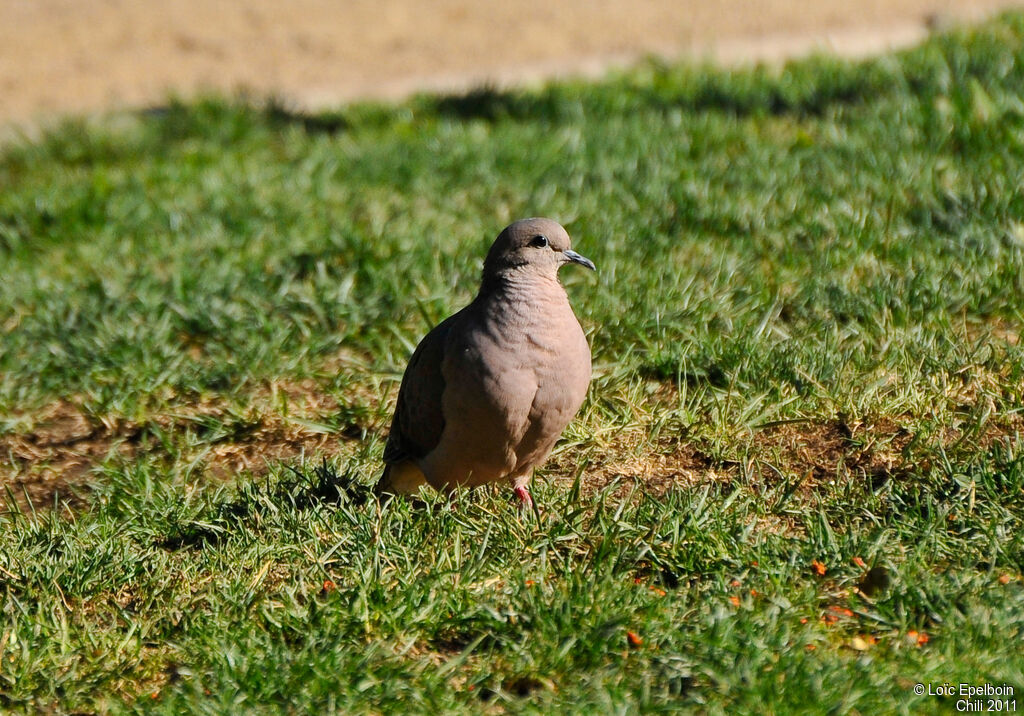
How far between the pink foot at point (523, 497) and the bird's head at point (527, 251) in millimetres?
672

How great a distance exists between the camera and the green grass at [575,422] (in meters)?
3.26

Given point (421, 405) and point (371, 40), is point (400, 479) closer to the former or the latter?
point (421, 405)

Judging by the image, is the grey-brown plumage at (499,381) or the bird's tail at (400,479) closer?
the grey-brown plumage at (499,381)

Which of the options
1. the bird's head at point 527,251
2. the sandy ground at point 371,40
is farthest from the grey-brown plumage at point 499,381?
the sandy ground at point 371,40

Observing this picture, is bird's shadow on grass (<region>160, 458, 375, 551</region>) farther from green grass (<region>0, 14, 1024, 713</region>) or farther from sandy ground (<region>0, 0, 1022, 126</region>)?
sandy ground (<region>0, 0, 1022, 126</region>)

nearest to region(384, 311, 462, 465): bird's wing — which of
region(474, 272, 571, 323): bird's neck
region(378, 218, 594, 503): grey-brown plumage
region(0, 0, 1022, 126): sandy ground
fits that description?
region(378, 218, 594, 503): grey-brown plumage

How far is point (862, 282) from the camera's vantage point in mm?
5125

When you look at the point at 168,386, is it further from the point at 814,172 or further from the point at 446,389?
the point at 814,172

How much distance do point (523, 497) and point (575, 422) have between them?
554mm

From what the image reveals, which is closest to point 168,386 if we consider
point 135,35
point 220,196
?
point 220,196

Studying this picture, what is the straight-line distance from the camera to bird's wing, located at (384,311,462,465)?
157 inches

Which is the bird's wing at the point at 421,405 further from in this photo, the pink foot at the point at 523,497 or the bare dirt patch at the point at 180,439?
the bare dirt patch at the point at 180,439

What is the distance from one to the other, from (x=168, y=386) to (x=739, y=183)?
2.95 m

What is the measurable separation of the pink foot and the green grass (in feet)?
0.17
